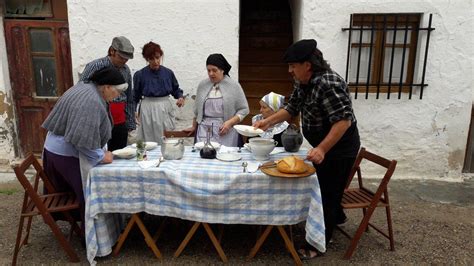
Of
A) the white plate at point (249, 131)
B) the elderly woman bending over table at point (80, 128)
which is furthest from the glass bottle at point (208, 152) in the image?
the elderly woman bending over table at point (80, 128)

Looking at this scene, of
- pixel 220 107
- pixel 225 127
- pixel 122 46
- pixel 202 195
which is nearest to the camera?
pixel 202 195

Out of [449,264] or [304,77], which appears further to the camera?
[449,264]

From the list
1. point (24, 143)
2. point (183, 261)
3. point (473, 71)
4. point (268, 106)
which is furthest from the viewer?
point (24, 143)

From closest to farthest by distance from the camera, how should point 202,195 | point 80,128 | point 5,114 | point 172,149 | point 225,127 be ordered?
point 80,128
point 202,195
point 172,149
point 225,127
point 5,114

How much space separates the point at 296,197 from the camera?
8.79ft

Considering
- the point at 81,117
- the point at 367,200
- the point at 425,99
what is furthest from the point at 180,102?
the point at 425,99

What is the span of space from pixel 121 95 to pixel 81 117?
1285 mm

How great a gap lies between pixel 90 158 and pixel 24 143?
3.01 metres

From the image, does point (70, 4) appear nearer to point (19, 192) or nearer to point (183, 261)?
point (19, 192)

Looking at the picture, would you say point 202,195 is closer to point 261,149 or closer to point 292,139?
point 261,149

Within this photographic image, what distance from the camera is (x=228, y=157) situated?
2922 millimetres

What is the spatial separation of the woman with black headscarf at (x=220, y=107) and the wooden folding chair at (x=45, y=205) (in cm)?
136

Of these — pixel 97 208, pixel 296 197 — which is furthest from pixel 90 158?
pixel 296 197

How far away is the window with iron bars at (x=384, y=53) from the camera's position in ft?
14.6
